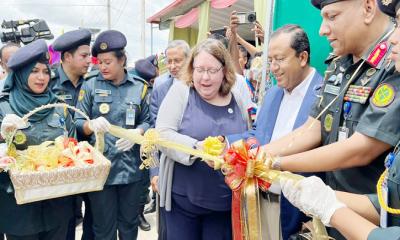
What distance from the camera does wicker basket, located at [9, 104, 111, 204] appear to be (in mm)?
1887

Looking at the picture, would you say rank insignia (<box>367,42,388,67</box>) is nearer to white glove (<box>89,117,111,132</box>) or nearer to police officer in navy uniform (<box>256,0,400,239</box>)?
police officer in navy uniform (<box>256,0,400,239</box>)

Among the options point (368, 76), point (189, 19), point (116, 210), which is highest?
point (189, 19)

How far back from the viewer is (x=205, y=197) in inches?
79.3

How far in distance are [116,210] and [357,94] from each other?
83.7 inches

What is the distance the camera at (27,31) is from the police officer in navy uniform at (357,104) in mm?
4030

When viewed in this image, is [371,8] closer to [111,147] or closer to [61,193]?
[61,193]

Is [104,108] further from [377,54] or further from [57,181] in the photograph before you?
[377,54]

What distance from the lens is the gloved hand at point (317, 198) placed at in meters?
1.12

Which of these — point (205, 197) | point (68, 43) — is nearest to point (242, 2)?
point (68, 43)

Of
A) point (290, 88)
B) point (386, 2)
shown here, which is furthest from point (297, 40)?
point (386, 2)

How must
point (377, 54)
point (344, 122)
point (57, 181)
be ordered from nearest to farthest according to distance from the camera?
point (377, 54) < point (344, 122) < point (57, 181)

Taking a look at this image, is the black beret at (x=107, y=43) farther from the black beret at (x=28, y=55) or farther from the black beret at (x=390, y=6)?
the black beret at (x=390, y=6)

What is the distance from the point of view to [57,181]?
199 centimetres

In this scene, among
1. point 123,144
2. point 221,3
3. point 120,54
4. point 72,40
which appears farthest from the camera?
point 221,3
